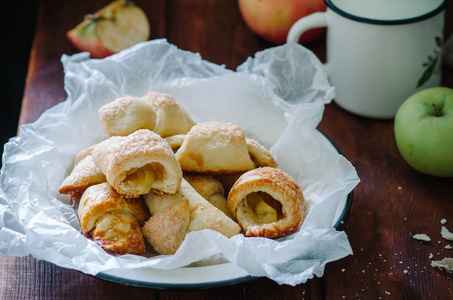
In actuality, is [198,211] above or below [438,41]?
below

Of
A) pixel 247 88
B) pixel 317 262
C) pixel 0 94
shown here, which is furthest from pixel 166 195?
pixel 0 94

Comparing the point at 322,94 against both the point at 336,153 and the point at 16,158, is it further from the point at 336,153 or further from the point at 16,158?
the point at 16,158

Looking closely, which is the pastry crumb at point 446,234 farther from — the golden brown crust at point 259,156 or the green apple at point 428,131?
the golden brown crust at point 259,156

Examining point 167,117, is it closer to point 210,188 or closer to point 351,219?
point 210,188

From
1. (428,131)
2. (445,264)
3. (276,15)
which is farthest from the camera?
(276,15)

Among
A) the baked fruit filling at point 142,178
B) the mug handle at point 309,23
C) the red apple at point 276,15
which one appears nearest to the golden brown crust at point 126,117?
the baked fruit filling at point 142,178

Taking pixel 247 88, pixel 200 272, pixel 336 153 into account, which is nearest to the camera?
pixel 200 272

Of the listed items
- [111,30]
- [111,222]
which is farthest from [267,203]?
[111,30]
